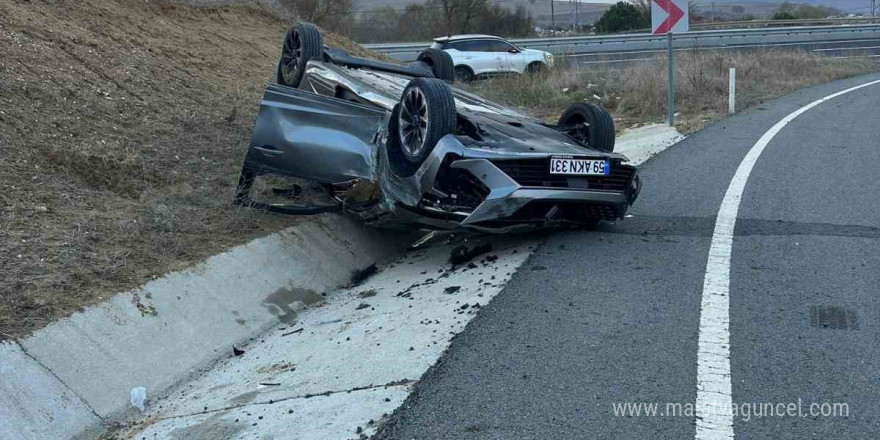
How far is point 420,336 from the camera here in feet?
18.4

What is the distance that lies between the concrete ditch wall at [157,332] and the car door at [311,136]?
593 millimetres

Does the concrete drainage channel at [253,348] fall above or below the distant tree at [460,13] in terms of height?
below

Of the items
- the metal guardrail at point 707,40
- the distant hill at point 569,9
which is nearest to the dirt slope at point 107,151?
the metal guardrail at point 707,40

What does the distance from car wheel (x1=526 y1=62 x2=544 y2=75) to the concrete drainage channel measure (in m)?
16.2

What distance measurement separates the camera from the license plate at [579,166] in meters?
7.04

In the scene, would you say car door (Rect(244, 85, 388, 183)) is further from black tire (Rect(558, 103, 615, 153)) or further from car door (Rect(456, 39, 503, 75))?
car door (Rect(456, 39, 503, 75))

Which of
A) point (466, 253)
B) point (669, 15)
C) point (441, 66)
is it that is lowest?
point (466, 253)

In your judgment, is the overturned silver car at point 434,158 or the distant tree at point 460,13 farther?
the distant tree at point 460,13

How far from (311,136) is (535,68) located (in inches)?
695

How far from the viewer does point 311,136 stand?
796 centimetres

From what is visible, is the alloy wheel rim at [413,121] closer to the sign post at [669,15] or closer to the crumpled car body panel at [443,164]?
the crumpled car body panel at [443,164]

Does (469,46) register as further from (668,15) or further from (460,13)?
(460,13)

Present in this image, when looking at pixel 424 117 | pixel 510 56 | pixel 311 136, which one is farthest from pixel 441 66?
pixel 510 56

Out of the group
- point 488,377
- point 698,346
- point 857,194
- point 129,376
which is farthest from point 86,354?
point 857,194
